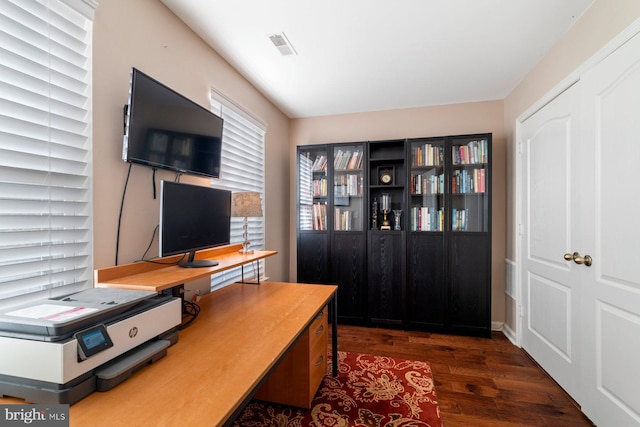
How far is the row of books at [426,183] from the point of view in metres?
3.19

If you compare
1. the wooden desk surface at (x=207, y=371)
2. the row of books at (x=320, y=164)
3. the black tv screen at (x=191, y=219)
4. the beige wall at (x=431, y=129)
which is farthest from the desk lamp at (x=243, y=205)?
the beige wall at (x=431, y=129)

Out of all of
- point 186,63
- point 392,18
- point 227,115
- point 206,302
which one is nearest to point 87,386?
point 206,302

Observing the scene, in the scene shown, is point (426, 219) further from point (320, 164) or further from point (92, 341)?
point (92, 341)

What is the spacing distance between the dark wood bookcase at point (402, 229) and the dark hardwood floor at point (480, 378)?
214 millimetres

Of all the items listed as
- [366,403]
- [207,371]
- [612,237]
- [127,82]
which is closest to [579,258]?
[612,237]

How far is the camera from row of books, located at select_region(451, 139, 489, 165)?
3.06 meters

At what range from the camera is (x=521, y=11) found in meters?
1.87

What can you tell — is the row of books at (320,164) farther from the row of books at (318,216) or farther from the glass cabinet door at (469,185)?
the glass cabinet door at (469,185)

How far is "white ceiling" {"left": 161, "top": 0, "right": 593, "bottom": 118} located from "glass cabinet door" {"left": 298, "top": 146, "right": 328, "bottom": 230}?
27.2 inches

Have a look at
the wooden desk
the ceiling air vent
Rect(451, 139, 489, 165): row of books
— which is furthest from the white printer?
Rect(451, 139, 489, 165): row of books

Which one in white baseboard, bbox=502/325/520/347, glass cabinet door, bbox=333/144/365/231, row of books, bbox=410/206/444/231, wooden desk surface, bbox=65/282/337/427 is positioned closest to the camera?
wooden desk surface, bbox=65/282/337/427

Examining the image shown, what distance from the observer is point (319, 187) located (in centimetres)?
354

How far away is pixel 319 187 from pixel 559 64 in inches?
94.1

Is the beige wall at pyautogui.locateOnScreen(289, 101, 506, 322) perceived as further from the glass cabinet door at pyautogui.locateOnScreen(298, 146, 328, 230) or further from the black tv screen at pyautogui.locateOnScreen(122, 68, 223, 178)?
the black tv screen at pyautogui.locateOnScreen(122, 68, 223, 178)
